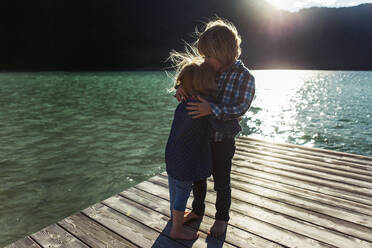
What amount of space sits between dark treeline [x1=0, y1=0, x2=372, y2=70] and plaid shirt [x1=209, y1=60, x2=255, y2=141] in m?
57.1

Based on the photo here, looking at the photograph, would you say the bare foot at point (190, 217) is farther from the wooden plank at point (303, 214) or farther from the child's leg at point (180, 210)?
the wooden plank at point (303, 214)

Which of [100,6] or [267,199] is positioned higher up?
[100,6]

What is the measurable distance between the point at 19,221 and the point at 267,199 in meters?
4.11

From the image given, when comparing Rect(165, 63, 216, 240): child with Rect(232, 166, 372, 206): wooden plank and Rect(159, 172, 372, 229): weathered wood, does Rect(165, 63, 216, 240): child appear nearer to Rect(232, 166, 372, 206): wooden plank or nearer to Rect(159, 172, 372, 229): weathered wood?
Rect(159, 172, 372, 229): weathered wood

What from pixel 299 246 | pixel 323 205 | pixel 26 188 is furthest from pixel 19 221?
pixel 323 205

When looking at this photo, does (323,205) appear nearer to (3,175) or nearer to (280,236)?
(280,236)

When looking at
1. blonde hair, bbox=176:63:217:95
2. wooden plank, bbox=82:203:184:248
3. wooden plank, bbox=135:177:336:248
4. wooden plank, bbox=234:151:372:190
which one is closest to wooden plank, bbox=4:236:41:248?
wooden plank, bbox=82:203:184:248

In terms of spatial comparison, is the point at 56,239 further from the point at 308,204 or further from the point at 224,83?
the point at 308,204

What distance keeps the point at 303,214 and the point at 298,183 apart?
890mm

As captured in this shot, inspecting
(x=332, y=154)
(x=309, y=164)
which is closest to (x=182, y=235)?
A: (x=309, y=164)

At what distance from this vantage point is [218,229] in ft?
8.75

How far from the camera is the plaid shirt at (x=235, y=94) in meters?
2.20

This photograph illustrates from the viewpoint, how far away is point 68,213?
16.0 feet

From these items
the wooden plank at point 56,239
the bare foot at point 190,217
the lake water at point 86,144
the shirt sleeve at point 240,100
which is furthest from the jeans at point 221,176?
the lake water at point 86,144
